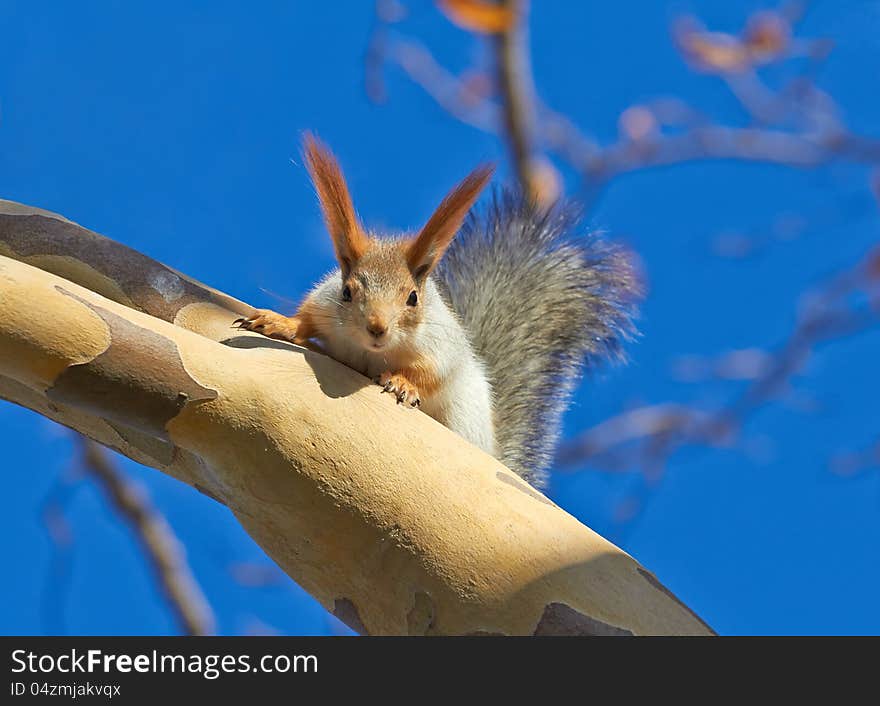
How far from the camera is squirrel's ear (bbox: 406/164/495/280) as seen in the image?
2.46 meters

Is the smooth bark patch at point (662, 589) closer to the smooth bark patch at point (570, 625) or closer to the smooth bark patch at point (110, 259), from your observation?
the smooth bark patch at point (570, 625)

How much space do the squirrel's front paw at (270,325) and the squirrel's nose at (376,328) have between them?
17cm

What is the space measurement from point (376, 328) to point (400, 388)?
0.78 feet

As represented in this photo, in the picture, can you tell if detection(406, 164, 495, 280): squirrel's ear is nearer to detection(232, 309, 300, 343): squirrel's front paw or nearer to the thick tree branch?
detection(232, 309, 300, 343): squirrel's front paw

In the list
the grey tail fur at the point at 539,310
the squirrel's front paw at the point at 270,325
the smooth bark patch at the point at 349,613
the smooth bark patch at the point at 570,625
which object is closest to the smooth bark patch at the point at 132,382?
the smooth bark patch at the point at 349,613

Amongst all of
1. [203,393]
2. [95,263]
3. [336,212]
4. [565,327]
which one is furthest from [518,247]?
[203,393]

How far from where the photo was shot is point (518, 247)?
298cm

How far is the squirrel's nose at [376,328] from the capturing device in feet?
7.95

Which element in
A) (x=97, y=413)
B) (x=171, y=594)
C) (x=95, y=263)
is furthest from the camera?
(x=171, y=594)

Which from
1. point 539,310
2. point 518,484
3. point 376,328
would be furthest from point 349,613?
point 539,310

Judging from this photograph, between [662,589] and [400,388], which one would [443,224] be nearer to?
[400,388]

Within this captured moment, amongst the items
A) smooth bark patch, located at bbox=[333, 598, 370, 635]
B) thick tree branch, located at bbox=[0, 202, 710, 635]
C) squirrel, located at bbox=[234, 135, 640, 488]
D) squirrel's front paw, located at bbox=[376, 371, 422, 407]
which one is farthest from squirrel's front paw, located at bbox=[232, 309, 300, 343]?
smooth bark patch, located at bbox=[333, 598, 370, 635]

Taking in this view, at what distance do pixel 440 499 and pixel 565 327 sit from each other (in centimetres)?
120
